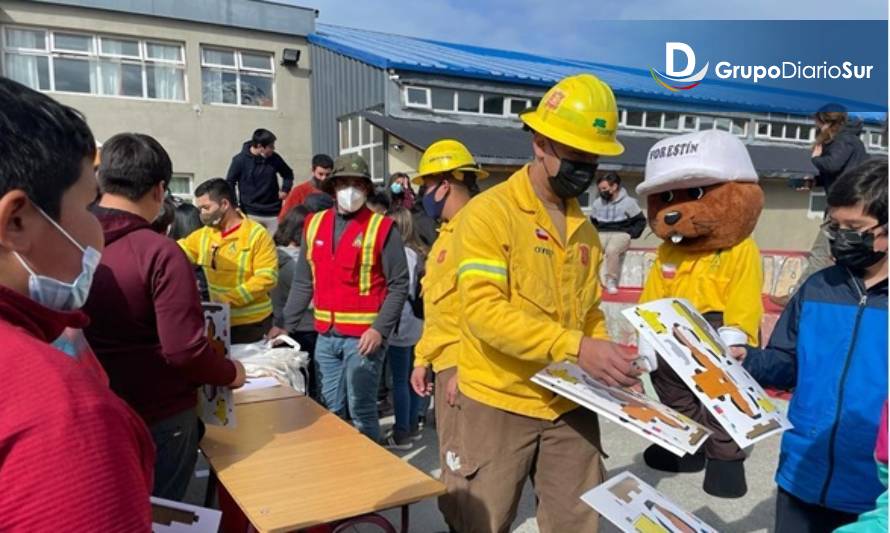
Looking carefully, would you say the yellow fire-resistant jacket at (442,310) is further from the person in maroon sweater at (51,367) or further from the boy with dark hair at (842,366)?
the person in maroon sweater at (51,367)

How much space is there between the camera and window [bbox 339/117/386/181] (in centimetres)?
1378

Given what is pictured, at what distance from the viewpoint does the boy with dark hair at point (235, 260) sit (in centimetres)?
405

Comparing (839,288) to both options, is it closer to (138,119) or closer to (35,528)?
(35,528)

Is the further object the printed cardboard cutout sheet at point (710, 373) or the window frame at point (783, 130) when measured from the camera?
the window frame at point (783, 130)

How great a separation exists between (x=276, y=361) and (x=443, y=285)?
1345 millimetres

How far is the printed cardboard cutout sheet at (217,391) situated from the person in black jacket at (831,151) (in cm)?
438

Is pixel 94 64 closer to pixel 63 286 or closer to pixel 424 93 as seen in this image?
pixel 424 93

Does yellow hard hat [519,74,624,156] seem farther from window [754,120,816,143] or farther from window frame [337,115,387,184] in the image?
window [754,120,816,143]

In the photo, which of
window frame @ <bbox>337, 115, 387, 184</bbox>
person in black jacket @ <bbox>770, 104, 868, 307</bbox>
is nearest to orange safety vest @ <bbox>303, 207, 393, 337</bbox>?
person in black jacket @ <bbox>770, 104, 868, 307</bbox>

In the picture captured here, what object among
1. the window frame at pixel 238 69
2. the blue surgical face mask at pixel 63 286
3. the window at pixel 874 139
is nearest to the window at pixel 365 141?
the window frame at pixel 238 69

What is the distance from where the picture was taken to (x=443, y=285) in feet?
9.62

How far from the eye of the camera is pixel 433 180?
3629 mm

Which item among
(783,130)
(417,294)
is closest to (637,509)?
(417,294)

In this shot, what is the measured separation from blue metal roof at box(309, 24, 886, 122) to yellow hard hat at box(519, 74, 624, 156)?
→ 1166 centimetres
